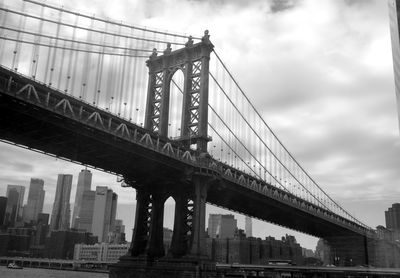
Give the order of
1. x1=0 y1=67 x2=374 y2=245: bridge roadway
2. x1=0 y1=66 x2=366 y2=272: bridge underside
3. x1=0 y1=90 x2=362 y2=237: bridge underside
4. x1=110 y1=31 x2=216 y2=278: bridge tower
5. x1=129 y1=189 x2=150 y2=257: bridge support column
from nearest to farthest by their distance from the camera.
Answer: x1=0 y1=67 x2=374 y2=245: bridge roadway
x1=0 y1=66 x2=366 y2=272: bridge underside
x1=0 y1=90 x2=362 y2=237: bridge underside
x1=110 y1=31 x2=216 y2=278: bridge tower
x1=129 y1=189 x2=150 y2=257: bridge support column

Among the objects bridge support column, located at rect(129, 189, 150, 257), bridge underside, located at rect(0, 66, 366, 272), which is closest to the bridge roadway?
bridge underside, located at rect(0, 66, 366, 272)

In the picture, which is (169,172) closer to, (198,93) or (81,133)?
(198,93)

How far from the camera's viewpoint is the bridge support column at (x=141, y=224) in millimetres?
68000

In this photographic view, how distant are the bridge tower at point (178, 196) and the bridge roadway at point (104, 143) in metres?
1.52

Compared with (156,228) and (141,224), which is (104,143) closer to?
(156,228)

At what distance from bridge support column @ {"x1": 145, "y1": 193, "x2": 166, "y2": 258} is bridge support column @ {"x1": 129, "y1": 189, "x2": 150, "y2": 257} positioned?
4.36ft

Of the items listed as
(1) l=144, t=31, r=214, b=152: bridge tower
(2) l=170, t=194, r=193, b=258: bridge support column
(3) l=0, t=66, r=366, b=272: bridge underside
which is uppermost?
(1) l=144, t=31, r=214, b=152: bridge tower

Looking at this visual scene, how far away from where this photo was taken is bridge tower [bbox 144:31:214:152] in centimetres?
6781

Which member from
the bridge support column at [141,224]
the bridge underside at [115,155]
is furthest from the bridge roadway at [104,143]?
the bridge support column at [141,224]

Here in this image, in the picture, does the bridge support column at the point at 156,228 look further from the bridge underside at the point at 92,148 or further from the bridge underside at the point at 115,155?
the bridge underside at the point at 92,148

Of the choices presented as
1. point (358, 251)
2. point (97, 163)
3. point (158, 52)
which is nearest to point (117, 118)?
point (97, 163)

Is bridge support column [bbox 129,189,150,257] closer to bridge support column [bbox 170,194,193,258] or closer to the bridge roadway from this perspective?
the bridge roadway

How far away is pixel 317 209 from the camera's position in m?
108

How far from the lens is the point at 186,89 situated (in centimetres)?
7038
